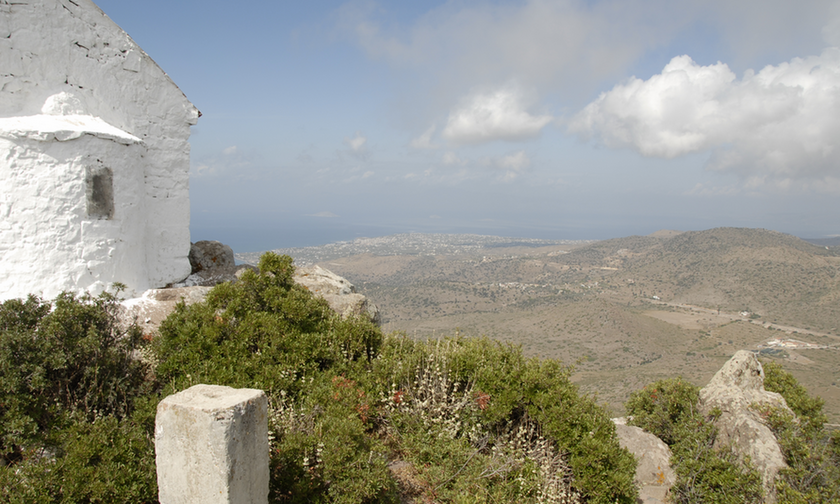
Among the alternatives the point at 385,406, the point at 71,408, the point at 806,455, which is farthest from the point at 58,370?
the point at 806,455

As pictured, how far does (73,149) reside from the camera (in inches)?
317

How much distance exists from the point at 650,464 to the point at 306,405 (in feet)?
26.6

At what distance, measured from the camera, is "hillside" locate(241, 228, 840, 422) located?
37531 millimetres

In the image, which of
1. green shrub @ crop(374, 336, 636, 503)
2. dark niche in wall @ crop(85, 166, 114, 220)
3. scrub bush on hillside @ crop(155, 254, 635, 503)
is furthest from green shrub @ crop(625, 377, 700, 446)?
A: dark niche in wall @ crop(85, 166, 114, 220)

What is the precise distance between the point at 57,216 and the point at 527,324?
47124 millimetres

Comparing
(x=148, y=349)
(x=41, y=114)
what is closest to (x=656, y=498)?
(x=148, y=349)

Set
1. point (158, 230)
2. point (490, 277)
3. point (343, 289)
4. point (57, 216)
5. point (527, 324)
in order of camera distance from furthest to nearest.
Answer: point (490, 277), point (527, 324), point (343, 289), point (158, 230), point (57, 216)

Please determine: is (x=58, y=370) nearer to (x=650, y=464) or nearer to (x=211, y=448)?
(x=211, y=448)

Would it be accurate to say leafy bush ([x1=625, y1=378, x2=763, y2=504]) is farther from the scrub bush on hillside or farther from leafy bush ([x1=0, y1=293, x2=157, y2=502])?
leafy bush ([x1=0, y1=293, x2=157, y2=502])

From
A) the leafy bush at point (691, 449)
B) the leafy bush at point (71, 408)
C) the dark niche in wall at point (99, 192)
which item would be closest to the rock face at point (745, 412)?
the leafy bush at point (691, 449)

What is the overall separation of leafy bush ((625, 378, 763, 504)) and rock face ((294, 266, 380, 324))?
722 cm

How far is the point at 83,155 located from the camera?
8.14 m

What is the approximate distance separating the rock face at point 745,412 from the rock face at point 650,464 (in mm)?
1317

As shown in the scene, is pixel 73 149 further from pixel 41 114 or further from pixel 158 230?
pixel 158 230
